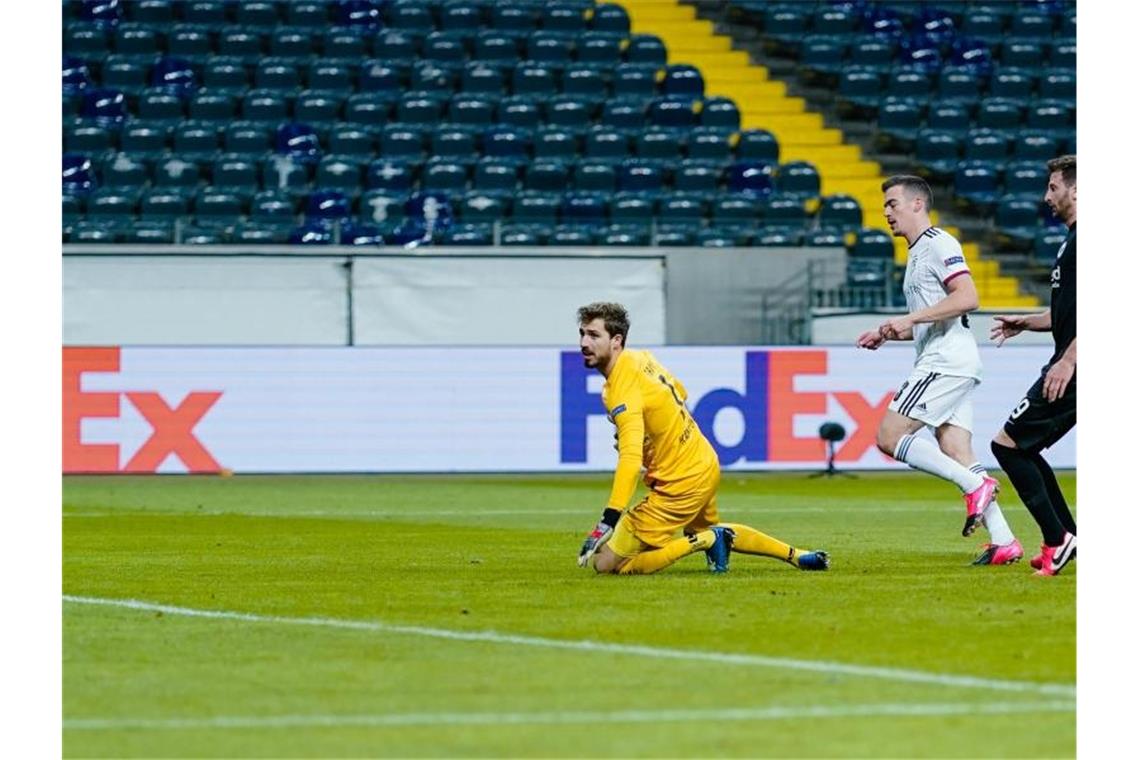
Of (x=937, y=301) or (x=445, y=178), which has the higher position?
(x=445, y=178)

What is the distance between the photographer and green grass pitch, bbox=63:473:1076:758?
584 cm

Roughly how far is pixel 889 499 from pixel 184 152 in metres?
13.2

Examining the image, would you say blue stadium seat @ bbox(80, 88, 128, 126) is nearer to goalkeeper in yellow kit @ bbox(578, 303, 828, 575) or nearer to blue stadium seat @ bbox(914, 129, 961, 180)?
blue stadium seat @ bbox(914, 129, 961, 180)

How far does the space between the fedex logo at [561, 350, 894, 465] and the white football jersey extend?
450 inches

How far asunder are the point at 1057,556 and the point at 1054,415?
75 cm

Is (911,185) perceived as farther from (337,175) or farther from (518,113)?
(518,113)

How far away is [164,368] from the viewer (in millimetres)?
22672

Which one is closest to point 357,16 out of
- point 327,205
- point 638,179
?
point 327,205

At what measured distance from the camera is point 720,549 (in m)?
10.8

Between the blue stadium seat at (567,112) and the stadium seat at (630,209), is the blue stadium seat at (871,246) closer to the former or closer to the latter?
the stadium seat at (630,209)

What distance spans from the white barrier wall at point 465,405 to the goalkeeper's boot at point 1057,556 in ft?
41.0

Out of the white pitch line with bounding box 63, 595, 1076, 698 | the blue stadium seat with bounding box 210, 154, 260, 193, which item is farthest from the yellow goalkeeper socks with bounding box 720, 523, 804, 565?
the blue stadium seat with bounding box 210, 154, 260, 193

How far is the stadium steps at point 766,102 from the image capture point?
101ft
